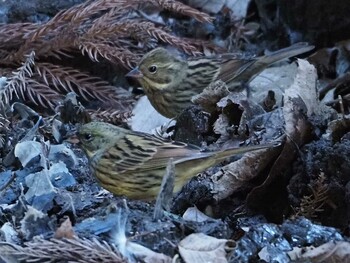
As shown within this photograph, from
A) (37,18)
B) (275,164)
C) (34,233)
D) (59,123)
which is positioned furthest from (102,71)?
(34,233)

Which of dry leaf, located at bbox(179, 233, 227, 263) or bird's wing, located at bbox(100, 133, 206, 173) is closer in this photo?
dry leaf, located at bbox(179, 233, 227, 263)

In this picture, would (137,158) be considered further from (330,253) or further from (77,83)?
(77,83)

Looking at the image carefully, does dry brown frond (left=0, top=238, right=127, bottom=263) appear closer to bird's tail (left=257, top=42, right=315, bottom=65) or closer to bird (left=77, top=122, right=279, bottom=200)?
bird (left=77, top=122, right=279, bottom=200)

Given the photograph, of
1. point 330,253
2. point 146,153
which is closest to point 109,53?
point 146,153

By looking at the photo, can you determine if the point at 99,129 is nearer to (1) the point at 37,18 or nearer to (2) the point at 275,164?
(2) the point at 275,164

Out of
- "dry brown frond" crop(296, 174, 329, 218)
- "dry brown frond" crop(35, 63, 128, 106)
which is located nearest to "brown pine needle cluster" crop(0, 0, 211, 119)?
"dry brown frond" crop(35, 63, 128, 106)

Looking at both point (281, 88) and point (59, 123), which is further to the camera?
point (281, 88)
